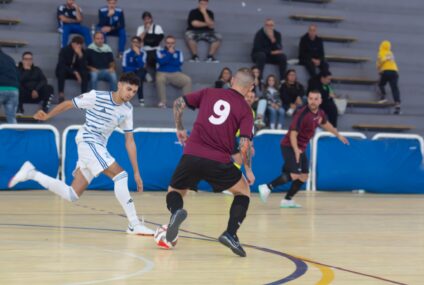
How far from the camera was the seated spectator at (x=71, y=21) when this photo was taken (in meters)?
21.9

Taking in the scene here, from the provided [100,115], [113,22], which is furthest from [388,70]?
[100,115]

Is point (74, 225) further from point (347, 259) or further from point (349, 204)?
point (349, 204)

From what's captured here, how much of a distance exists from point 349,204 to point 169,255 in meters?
8.25

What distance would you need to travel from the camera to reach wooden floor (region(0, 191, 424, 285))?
728cm

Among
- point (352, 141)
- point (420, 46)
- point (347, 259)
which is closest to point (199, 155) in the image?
point (347, 259)

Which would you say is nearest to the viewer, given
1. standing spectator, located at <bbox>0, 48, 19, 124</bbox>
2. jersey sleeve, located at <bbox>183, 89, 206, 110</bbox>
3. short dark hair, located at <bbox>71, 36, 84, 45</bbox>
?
jersey sleeve, located at <bbox>183, 89, 206, 110</bbox>

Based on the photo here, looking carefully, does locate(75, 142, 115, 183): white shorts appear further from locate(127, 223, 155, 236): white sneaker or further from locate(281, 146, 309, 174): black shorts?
locate(281, 146, 309, 174): black shorts

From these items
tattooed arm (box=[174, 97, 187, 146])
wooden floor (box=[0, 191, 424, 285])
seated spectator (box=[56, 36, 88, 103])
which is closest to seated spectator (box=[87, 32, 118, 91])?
seated spectator (box=[56, 36, 88, 103])

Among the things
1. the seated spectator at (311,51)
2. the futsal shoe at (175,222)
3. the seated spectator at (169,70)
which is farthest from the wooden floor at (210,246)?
the seated spectator at (311,51)

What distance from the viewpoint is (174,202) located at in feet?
29.1

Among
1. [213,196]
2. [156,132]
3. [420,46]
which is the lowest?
[213,196]

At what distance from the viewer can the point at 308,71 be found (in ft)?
79.5

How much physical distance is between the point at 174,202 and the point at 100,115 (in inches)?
82.8

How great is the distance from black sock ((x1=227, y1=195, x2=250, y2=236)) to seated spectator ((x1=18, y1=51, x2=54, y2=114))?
1202 centimetres
